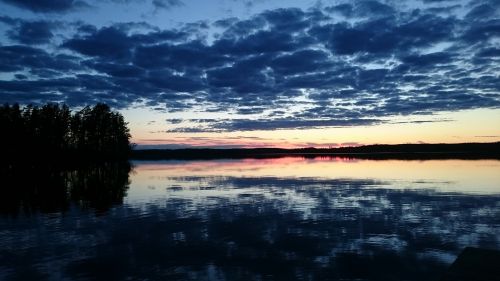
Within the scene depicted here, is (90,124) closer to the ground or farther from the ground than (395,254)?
farther from the ground

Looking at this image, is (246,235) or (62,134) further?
(62,134)

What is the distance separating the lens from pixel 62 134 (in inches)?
5118

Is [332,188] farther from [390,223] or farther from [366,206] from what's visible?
[390,223]

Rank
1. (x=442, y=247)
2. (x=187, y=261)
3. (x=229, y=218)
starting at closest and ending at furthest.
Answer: (x=187, y=261) → (x=442, y=247) → (x=229, y=218)

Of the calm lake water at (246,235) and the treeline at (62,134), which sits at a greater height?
the treeline at (62,134)

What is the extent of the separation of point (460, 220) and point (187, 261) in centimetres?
2007

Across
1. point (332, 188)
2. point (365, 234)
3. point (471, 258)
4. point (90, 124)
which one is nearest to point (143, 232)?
point (365, 234)

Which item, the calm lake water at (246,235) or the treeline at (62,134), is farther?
the treeline at (62,134)

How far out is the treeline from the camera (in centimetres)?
9938

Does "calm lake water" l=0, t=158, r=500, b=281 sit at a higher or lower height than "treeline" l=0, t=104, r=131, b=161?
lower

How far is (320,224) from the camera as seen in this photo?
95.7ft

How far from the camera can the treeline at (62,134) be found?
99.4 meters

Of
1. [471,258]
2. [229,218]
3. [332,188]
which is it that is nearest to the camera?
[471,258]

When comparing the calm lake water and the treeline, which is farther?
the treeline
